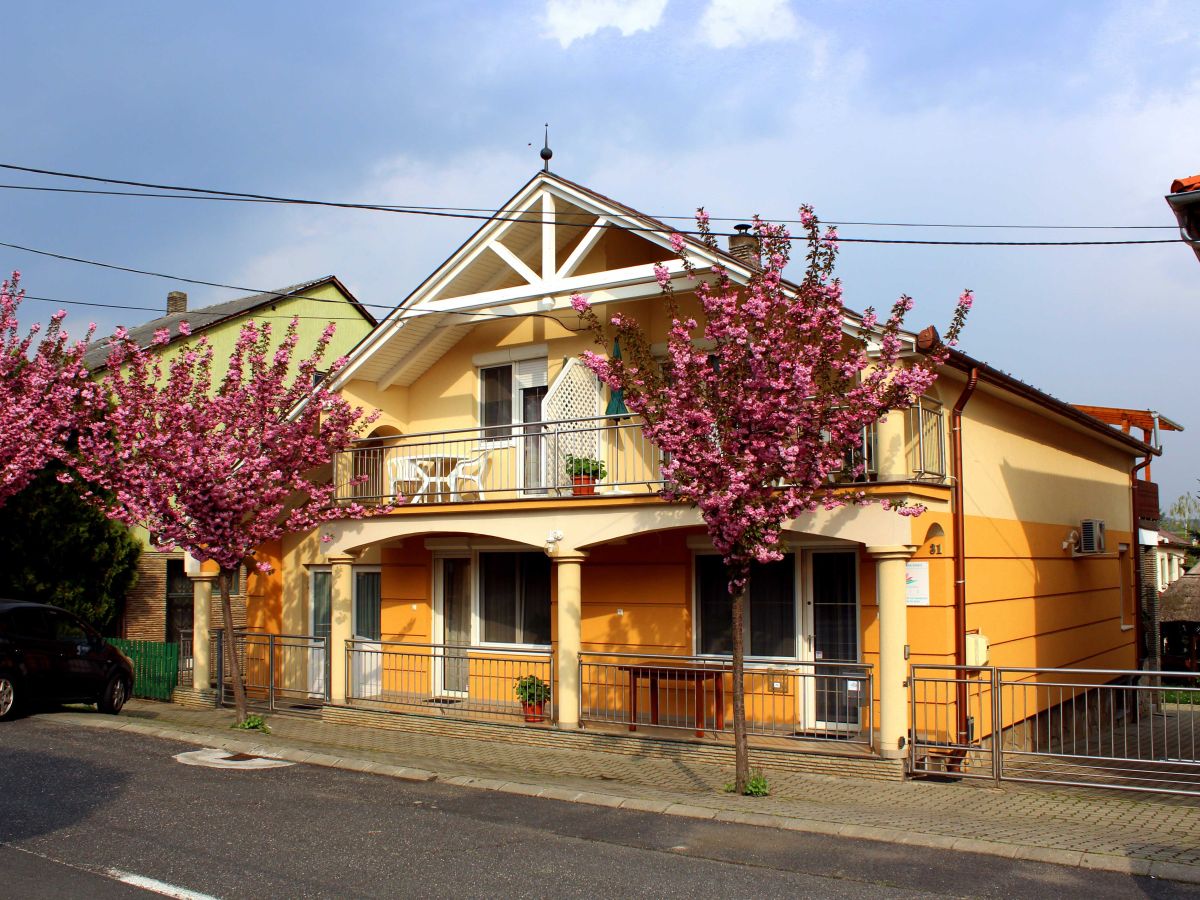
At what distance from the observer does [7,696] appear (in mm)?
14734

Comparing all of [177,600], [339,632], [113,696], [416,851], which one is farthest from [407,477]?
[177,600]

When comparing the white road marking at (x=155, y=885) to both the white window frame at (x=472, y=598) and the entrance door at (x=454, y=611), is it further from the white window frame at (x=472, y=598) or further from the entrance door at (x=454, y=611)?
the entrance door at (x=454, y=611)

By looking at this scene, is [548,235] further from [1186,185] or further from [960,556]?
[1186,185]

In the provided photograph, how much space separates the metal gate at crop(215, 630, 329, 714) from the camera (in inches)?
690

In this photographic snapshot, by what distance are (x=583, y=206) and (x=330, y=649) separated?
7271 millimetres

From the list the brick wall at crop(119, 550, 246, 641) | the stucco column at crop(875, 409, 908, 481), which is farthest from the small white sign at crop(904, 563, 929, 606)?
the brick wall at crop(119, 550, 246, 641)

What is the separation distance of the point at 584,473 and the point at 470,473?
233 centimetres

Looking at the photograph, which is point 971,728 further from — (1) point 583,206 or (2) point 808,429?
(1) point 583,206

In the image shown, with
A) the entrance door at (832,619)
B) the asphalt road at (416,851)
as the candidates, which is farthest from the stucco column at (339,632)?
the entrance door at (832,619)

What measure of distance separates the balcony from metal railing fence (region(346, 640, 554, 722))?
2188mm

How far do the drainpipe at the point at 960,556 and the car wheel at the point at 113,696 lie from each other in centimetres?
1187

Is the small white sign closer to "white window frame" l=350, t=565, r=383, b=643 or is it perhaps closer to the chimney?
the chimney

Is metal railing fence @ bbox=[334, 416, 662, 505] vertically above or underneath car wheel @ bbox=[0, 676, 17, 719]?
above

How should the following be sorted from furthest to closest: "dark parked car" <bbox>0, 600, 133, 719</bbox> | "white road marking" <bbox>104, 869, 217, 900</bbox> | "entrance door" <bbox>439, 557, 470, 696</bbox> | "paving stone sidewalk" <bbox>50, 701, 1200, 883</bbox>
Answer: "entrance door" <bbox>439, 557, 470, 696</bbox> < "dark parked car" <bbox>0, 600, 133, 719</bbox> < "paving stone sidewalk" <bbox>50, 701, 1200, 883</bbox> < "white road marking" <bbox>104, 869, 217, 900</bbox>
